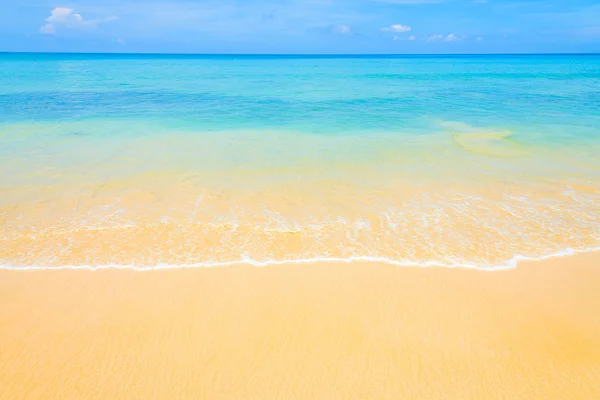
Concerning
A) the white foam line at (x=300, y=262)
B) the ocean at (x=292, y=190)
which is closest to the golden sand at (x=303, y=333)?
the white foam line at (x=300, y=262)

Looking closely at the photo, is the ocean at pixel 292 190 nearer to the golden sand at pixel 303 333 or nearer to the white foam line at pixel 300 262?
the white foam line at pixel 300 262

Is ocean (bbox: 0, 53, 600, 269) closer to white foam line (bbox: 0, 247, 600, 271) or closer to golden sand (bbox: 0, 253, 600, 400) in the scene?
white foam line (bbox: 0, 247, 600, 271)

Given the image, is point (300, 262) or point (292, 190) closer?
point (300, 262)

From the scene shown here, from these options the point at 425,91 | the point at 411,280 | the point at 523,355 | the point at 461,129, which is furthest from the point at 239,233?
the point at 425,91

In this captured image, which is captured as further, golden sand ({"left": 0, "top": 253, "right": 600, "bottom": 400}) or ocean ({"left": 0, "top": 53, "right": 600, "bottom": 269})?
ocean ({"left": 0, "top": 53, "right": 600, "bottom": 269})

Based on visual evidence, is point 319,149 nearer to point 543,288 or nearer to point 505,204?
point 505,204

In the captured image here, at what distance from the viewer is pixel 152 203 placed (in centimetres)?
789

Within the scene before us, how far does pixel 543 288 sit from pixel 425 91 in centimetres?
2777

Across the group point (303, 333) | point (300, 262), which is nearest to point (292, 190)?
point (300, 262)

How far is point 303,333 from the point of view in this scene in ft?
14.3

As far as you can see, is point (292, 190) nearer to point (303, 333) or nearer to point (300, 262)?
point (300, 262)

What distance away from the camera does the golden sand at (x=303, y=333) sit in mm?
3684

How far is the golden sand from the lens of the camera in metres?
3.68

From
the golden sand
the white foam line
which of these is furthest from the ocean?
the golden sand
